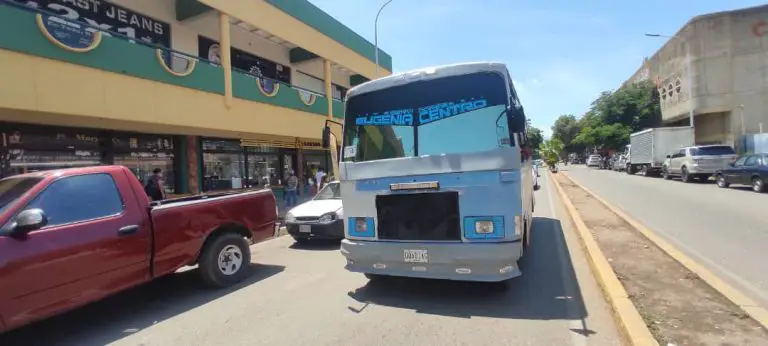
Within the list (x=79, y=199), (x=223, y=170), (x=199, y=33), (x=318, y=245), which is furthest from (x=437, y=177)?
(x=223, y=170)

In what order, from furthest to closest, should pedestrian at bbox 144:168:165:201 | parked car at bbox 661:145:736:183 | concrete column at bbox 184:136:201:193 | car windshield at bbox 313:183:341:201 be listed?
parked car at bbox 661:145:736:183 < concrete column at bbox 184:136:201:193 < pedestrian at bbox 144:168:165:201 < car windshield at bbox 313:183:341:201

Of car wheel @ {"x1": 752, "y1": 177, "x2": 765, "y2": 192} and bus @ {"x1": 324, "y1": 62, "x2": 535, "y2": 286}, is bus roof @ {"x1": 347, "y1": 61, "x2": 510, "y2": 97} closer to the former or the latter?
bus @ {"x1": 324, "y1": 62, "x2": 535, "y2": 286}

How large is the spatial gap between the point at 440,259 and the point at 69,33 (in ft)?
31.8

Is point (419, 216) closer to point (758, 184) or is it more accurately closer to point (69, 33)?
point (69, 33)

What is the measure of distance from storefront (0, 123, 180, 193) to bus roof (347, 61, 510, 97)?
10.1 metres

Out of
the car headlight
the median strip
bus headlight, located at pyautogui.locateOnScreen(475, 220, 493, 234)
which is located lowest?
the median strip

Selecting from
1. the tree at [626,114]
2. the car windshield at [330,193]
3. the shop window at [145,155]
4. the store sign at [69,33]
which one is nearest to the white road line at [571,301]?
the car windshield at [330,193]

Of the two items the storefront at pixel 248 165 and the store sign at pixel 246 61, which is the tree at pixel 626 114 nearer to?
the storefront at pixel 248 165

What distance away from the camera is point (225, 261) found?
636cm

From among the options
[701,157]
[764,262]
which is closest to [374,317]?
[764,262]

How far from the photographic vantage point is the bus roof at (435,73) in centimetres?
519

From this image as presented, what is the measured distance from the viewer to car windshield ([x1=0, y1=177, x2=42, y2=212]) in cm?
438

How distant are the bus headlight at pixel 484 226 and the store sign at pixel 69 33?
383 inches

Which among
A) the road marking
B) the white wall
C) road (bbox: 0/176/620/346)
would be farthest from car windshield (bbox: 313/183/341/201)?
the white wall
